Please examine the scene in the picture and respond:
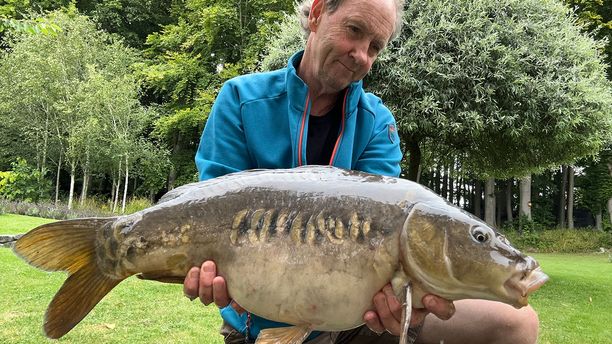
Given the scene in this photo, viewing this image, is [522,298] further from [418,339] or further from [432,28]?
[432,28]

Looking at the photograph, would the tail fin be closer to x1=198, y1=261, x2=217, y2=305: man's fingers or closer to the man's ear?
x1=198, y1=261, x2=217, y2=305: man's fingers

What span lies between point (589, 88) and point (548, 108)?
1.73ft

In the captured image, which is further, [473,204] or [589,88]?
[473,204]

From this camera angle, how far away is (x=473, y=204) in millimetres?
24078

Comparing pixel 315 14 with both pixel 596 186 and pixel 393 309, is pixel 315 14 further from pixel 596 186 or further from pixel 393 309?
pixel 596 186

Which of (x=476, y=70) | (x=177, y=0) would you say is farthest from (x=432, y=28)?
(x=177, y=0)

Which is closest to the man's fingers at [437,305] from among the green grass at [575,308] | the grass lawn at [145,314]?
the grass lawn at [145,314]

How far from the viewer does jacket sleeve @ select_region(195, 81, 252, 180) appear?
2.25 meters

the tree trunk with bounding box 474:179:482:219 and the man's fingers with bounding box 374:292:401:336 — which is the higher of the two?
the man's fingers with bounding box 374:292:401:336

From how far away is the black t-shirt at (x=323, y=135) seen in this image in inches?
92.2

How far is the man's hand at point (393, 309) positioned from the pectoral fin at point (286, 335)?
0.20 m

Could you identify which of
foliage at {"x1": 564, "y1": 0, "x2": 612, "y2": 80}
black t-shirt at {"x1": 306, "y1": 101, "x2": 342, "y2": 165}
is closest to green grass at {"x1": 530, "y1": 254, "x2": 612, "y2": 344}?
black t-shirt at {"x1": 306, "y1": 101, "x2": 342, "y2": 165}

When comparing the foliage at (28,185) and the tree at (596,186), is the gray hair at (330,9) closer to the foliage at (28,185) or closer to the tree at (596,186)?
the foliage at (28,185)

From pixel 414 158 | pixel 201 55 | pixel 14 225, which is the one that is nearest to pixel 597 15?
pixel 414 158
